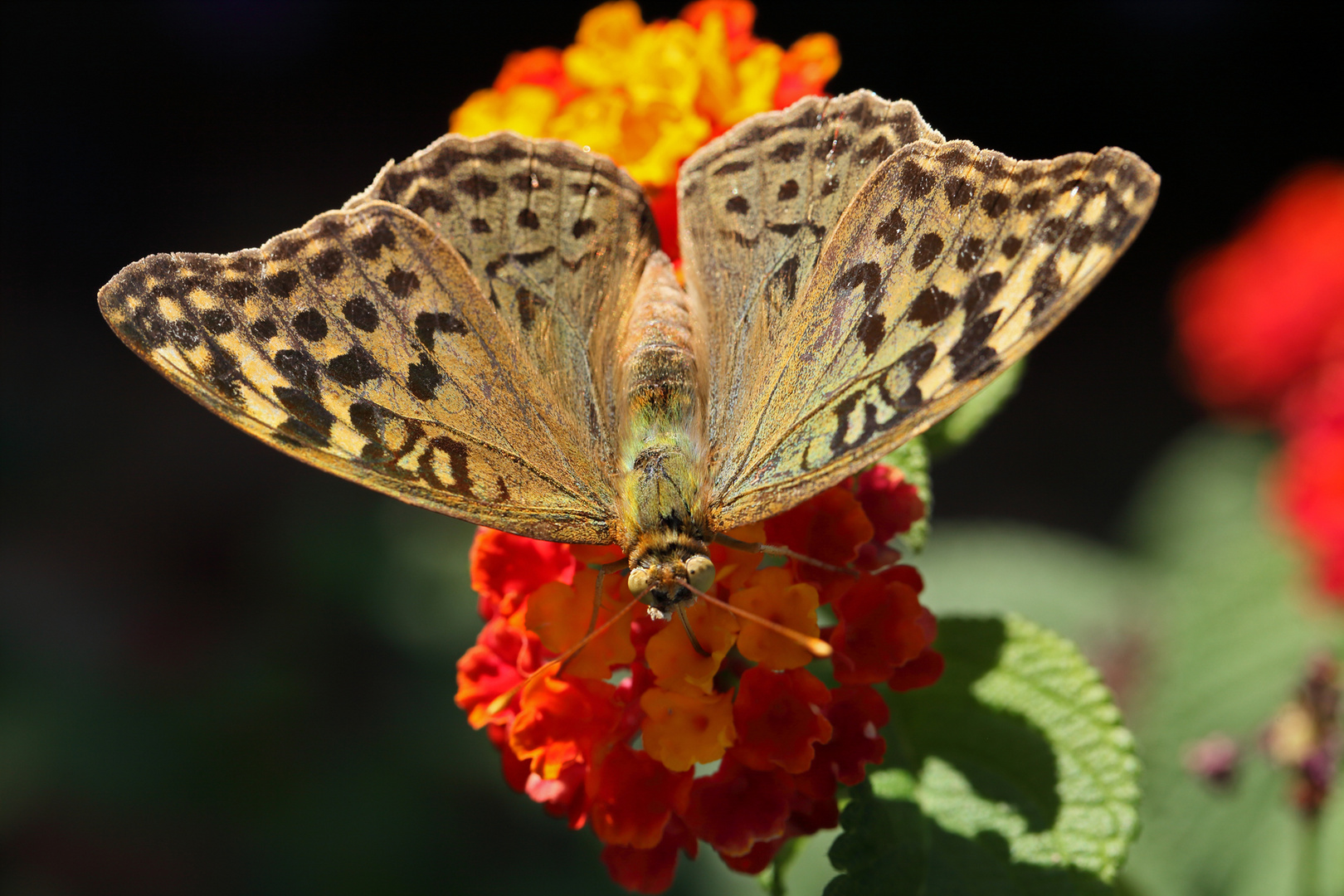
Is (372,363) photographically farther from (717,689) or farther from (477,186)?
(717,689)

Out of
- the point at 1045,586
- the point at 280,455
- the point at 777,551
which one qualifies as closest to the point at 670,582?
the point at 777,551

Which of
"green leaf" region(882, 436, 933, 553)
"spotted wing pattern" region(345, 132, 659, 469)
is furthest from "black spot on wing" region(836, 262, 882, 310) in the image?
"spotted wing pattern" region(345, 132, 659, 469)

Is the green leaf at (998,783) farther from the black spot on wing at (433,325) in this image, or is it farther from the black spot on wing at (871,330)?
the black spot on wing at (433,325)

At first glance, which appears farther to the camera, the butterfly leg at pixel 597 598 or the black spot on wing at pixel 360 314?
the black spot on wing at pixel 360 314

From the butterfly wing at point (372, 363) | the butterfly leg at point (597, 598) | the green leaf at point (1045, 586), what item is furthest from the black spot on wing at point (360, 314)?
the green leaf at point (1045, 586)

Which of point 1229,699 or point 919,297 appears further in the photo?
point 1229,699

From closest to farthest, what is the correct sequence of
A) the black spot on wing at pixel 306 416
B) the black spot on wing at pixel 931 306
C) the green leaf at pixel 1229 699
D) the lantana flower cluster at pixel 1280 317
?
the black spot on wing at pixel 931 306 < the black spot on wing at pixel 306 416 < the green leaf at pixel 1229 699 < the lantana flower cluster at pixel 1280 317
